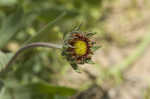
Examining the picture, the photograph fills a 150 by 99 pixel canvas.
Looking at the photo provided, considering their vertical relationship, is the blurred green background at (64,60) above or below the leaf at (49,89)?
above

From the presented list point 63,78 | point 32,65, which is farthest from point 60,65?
point 32,65

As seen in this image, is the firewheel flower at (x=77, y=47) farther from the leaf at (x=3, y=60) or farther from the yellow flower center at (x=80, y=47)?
the leaf at (x=3, y=60)

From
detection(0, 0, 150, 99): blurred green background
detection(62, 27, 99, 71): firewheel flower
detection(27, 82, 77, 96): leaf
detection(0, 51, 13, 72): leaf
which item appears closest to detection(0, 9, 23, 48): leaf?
detection(0, 0, 150, 99): blurred green background

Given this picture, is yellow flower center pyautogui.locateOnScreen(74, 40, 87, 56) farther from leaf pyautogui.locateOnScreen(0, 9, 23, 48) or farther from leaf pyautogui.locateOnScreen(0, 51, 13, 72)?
leaf pyautogui.locateOnScreen(0, 9, 23, 48)

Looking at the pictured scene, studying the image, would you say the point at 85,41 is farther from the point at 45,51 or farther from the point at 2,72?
the point at 45,51

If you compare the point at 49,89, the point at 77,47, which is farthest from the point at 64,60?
the point at 77,47

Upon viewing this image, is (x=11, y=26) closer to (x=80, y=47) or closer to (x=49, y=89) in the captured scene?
(x=49, y=89)

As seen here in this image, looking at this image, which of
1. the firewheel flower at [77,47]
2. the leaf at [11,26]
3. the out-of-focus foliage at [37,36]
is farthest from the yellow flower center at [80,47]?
the leaf at [11,26]
